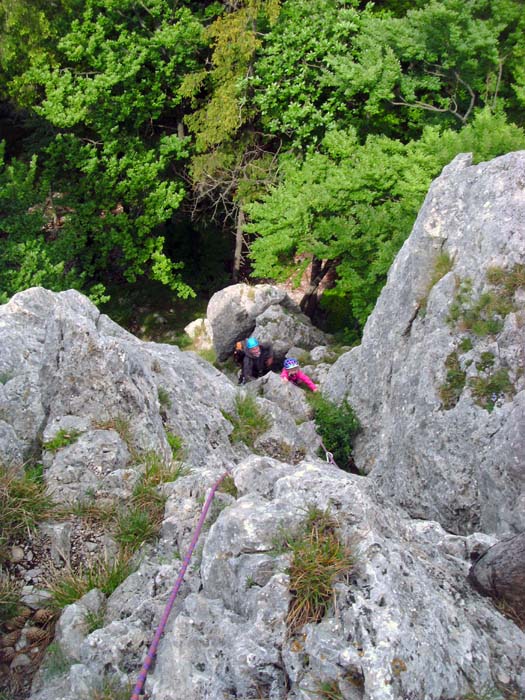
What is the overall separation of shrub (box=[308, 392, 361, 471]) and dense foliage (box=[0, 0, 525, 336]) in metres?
5.78

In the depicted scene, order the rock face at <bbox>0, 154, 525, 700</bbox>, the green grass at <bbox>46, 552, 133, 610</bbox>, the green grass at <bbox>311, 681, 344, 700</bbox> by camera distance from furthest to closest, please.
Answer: the green grass at <bbox>46, 552, 133, 610</bbox> → the rock face at <bbox>0, 154, 525, 700</bbox> → the green grass at <bbox>311, 681, 344, 700</bbox>

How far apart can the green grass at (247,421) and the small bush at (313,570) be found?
5347mm

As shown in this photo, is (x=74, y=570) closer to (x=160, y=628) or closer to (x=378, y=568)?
(x=160, y=628)

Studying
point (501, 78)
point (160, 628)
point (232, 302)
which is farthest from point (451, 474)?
point (501, 78)

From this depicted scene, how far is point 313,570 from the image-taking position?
4.30 m

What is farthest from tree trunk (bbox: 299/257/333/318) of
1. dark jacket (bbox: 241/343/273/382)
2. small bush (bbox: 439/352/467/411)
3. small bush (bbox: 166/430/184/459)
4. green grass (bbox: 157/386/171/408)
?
small bush (bbox: 166/430/184/459)

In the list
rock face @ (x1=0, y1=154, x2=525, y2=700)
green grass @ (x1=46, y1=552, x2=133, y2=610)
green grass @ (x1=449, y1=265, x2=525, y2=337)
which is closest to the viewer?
rock face @ (x1=0, y1=154, x2=525, y2=700)

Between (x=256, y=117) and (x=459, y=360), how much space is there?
17177 millimetres

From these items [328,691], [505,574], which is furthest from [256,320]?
[328,691]

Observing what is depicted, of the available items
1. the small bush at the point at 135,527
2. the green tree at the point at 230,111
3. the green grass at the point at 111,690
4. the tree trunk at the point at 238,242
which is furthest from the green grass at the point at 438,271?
the tree trunk at the point at 238,242

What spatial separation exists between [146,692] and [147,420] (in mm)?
3572

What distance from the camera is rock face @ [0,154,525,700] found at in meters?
4.09

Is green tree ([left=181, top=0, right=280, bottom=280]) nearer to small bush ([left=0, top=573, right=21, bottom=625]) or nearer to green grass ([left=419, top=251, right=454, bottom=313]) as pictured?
green grass ([left=419, top=251, right=454, bottom=313])

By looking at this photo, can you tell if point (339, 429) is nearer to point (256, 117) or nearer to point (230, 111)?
point (230, 111)
